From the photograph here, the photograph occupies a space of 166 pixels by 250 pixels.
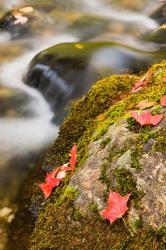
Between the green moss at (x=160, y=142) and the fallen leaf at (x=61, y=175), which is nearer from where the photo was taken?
the green moss at (x=160, y=142)

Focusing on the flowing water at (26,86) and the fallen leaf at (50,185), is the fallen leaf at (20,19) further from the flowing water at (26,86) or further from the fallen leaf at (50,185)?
the fallen leaf at (50,185)

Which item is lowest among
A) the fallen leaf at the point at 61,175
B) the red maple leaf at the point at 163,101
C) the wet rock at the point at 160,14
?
the wet rock at the point at 160,14

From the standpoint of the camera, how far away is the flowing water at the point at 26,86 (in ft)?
19.0

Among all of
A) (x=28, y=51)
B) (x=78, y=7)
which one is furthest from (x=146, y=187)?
(x=78, y=7)

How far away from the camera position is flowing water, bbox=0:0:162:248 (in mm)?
5793

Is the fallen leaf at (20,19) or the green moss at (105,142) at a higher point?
the green moss at (105,142)

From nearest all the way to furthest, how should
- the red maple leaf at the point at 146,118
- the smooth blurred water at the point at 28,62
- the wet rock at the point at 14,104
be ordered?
1. the red maple leaf at the point at 146,118
2. the smooth blurred water at the point at 28,62
3. the wet rock at the point at 14,104

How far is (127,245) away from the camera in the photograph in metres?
2.62

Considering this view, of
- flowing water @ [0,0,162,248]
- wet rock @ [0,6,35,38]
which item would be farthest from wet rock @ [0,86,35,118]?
wet rock @ [0,6,35,38]

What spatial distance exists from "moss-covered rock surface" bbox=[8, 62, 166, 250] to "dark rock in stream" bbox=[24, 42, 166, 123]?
2.75 m

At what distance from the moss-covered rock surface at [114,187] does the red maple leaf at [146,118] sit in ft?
0.13

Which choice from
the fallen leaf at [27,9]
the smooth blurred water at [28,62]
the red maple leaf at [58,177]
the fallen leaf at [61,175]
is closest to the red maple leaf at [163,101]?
the red maple leaf at [58,177]

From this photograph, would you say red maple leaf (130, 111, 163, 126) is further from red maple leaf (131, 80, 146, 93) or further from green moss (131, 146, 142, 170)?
red maple leaf (131, 80, 146, 93)

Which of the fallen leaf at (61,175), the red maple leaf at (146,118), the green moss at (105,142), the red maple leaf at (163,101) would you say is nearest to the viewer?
the red maple leaf at (146,118)
